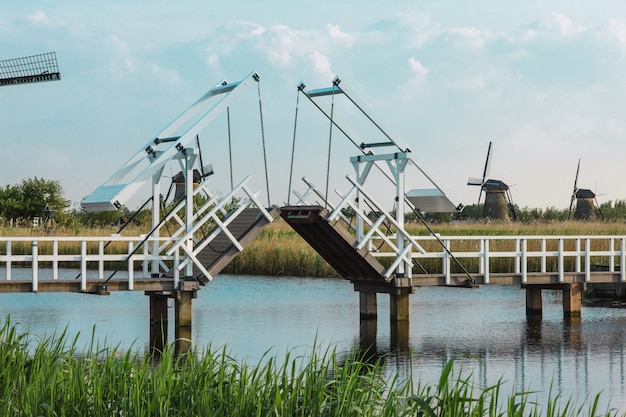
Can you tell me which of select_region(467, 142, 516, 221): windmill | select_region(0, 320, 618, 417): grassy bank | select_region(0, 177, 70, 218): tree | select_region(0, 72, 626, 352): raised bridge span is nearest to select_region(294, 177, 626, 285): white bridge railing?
select_region(0, 72, 626, 352): raised bridge span

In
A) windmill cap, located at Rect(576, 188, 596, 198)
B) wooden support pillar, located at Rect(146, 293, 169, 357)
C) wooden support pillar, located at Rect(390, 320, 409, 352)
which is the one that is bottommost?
wooden support pillar, located at Rect(390, 320, 409, 352)

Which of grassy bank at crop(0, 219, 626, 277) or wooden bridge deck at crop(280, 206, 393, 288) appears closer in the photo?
wooden bridge deck at crop(280, 206, 393, 288)

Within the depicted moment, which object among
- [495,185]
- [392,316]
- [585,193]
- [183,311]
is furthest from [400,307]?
[585,193]

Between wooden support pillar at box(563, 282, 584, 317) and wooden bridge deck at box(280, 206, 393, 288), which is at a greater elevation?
wooden bridge deck at box(280, 206, 393, 288)

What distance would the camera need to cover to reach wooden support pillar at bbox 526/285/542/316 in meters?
22.3

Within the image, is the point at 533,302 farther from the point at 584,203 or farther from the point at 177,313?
the point at 584,203

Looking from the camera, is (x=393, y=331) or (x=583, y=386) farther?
(x=393, y=331)

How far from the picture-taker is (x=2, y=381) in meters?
8.97

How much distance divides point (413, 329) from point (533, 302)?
13.5 feet

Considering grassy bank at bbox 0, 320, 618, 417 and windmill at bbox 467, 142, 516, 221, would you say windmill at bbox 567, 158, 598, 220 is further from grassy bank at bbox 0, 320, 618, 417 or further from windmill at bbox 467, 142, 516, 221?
grassy bank at bbox 0, 320, 618, 417

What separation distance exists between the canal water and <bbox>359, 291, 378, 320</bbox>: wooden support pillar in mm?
356

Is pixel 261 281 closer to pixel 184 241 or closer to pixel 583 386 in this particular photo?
pixel 184 241

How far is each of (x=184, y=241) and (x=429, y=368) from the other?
5475mm

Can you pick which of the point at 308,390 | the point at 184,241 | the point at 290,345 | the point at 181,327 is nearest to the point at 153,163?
the point at 184,241
